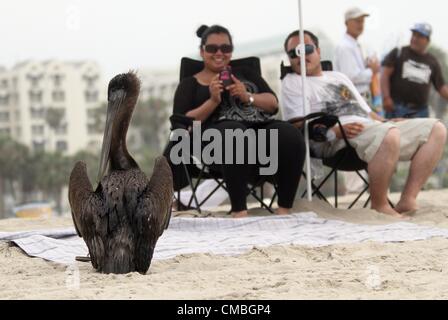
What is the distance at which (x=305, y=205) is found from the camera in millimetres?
6484

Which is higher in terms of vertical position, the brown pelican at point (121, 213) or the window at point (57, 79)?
the brown pelican at point (121, 213)

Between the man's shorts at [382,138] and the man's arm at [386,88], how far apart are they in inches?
83.5

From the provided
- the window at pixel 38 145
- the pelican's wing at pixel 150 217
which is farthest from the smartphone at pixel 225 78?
the window at pixel 38 145

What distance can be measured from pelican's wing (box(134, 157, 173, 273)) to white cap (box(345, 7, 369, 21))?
4607 millimetres

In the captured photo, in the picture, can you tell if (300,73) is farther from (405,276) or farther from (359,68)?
(405,276)

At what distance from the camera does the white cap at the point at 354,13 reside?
8.02 meters

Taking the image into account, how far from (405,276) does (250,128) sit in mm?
2655

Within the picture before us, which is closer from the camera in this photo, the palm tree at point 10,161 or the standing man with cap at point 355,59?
the standing man with cap at point 355,59

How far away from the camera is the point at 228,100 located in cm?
629

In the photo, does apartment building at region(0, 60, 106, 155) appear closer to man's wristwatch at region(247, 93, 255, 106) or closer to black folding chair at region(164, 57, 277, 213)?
black folding chair at region(164, 57, 277, 213)

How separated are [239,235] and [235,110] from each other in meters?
1.26

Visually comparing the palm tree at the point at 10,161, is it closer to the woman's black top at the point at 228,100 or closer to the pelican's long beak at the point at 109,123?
the woman's black top at the point at 228,100

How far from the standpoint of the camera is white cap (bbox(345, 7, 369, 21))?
26.3 ft

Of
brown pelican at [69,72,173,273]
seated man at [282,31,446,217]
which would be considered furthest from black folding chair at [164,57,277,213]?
brown pelican at [69,72,173,273]
